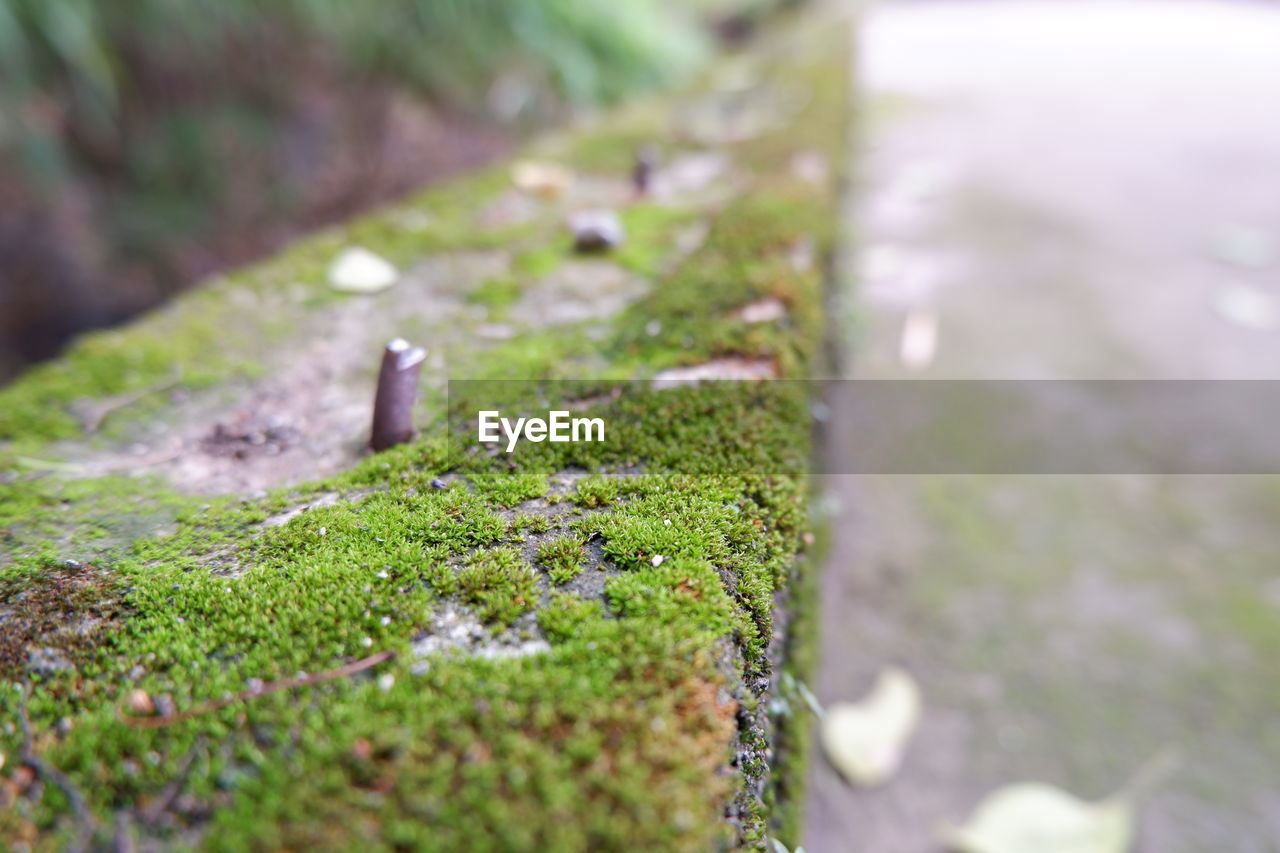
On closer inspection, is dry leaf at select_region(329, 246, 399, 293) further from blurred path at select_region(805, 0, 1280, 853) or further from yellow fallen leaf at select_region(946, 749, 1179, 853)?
yellow fallen leaf at select_region(946, 749, 1179, 853)

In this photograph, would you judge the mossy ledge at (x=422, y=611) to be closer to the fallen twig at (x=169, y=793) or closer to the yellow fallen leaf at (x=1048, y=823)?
the fallen twig at (x=169, y=793)

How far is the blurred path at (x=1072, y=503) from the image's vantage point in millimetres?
1705

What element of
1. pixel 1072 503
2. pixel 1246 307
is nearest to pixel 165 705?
pixel 1072 503

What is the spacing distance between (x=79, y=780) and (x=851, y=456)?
2162 millimetres

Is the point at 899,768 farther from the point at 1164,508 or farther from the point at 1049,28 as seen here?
the point at 1049,28

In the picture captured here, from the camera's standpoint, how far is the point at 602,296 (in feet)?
6.32

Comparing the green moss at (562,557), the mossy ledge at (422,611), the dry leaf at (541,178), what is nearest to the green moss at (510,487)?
the mossy ledge at (422,611)

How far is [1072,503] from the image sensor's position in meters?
2.31

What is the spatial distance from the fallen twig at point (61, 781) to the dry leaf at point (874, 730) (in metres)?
1.33

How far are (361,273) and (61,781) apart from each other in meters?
1.40

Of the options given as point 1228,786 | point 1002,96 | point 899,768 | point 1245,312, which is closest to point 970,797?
point 899,768

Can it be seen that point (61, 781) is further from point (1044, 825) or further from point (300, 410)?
point (1044, 825)

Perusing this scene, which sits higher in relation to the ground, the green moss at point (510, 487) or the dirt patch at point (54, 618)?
the green moss at point (510, 487)

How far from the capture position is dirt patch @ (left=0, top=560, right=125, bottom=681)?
98 cm
